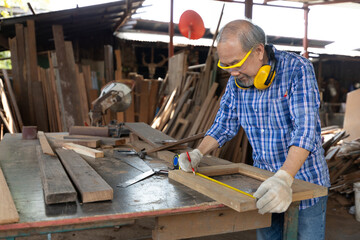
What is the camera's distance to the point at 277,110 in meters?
1.85

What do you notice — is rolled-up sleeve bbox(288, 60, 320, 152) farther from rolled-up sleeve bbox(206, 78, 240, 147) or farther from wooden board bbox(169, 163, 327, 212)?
rolled-up sleeve bbox(206, 78, 240, 147)

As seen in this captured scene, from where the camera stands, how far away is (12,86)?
7.04 metres

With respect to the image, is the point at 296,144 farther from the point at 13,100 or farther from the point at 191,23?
the point at 13,100

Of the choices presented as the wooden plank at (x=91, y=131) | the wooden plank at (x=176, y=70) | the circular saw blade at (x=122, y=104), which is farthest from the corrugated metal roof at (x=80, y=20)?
the wooden plank at (x=91, y=131)

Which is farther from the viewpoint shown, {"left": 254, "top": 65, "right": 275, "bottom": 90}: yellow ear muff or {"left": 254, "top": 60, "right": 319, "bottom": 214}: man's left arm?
{"left": 254, "top": 65, "right": 275, "bottom": 90}: yellow ear muff

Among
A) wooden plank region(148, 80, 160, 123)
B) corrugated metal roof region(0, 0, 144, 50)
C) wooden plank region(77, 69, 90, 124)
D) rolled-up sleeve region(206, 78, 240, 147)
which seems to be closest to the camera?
rolled-up sleeve region(206, 78, 240, 147)

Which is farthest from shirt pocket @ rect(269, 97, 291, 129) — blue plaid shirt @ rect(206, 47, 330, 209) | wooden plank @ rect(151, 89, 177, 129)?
wooden plank @ rect(151, 89, 177, 129)

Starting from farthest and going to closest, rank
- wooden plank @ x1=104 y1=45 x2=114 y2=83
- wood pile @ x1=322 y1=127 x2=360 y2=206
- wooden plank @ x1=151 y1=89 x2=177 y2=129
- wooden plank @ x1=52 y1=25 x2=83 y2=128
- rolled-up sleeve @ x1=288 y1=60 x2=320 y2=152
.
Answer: wooden plank @ x1=104 y1=45 x2=114 y2=83
wooden plank @ x1=52 y1=25 x2=83 y2=128
wooden plank @ x1=151 y1=89 x2=177 y2=129
wood pile @ x1=322 y1=127 x2=360 y2=206
rolled-up sleeve @ x1=288 y1=60 x2=320 y2=152

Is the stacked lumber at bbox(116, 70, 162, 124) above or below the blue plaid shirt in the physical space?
below

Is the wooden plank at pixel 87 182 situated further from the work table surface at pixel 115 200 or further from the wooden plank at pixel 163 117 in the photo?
the wooden plank at pixel 163 117

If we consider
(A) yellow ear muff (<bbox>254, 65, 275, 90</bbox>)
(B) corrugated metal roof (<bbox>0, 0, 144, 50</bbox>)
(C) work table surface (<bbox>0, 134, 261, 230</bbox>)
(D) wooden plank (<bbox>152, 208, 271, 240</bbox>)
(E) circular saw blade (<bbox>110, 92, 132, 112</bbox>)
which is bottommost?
(D) wooden plank (<bbox>152, 208, 271, 240</bbox>)

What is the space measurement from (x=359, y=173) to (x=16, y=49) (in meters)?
7.02

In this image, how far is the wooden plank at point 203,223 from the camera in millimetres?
1470

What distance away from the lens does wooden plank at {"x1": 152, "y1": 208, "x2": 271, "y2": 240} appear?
4.82 feet
